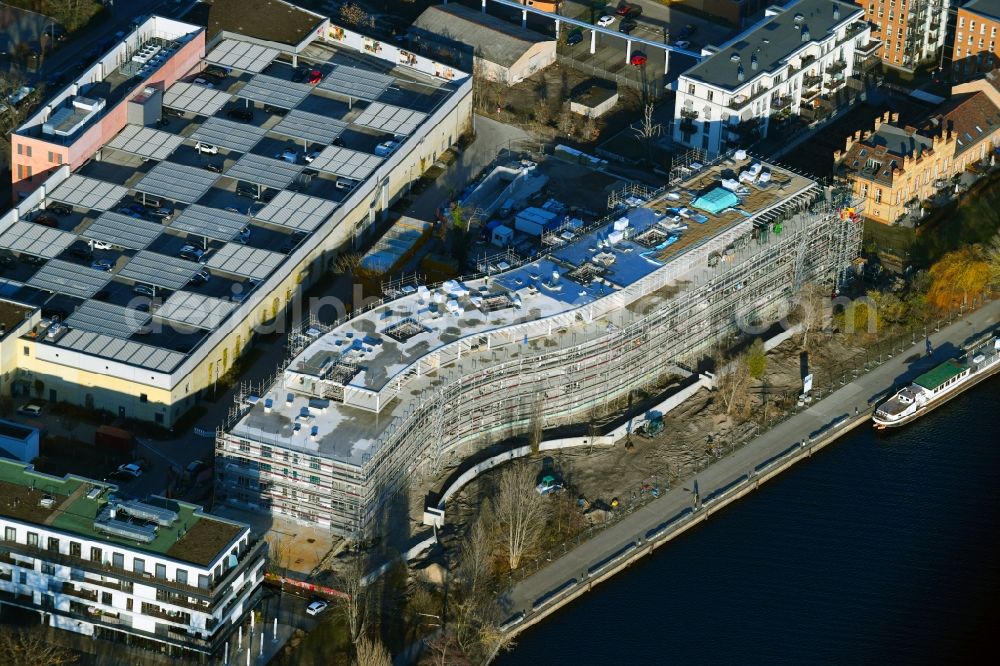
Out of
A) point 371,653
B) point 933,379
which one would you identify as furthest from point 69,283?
point 933,379

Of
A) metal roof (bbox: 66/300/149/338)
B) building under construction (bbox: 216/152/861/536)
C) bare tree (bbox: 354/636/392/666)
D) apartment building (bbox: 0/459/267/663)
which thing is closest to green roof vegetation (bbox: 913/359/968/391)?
building under construction (bbox: 216/152/861/536)

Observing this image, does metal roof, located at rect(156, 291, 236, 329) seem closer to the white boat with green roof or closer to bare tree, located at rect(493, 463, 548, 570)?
bare tree, located at rect(493, 463, 548, 570)

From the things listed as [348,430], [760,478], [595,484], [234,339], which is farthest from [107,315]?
[760,478]

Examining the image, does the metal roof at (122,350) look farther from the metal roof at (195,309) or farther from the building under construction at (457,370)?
the building under construction at (457,370)

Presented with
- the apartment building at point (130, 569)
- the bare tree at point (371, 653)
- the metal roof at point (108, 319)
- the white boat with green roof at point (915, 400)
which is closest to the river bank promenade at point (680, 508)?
the white boat with green roof at point (915, 400)

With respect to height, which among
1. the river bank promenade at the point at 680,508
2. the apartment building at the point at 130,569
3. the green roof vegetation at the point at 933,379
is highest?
the apartment building at the point at 130,569

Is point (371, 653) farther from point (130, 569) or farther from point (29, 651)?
point (29, 651)

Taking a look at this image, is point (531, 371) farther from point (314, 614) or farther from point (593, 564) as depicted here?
point (314, 614)
